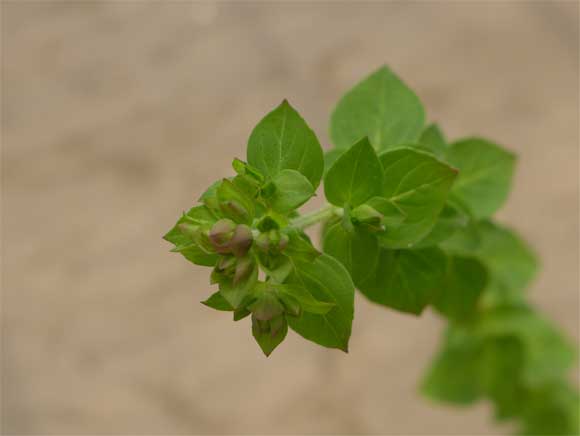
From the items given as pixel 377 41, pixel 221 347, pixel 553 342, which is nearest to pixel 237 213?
pixel 553 342

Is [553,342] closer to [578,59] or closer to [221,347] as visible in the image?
[221,347]

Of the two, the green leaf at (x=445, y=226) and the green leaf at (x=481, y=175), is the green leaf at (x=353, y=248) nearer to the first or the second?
the green leaf at (x=445, y=226)

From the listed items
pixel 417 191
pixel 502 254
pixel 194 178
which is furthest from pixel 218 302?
pixel 194 178

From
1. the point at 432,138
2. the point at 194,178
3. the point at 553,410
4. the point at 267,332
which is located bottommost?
the point at 553,410

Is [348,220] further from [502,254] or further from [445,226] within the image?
[502,254]

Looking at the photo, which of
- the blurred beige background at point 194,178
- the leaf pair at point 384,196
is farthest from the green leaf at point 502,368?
the leaf pair at point 384,196

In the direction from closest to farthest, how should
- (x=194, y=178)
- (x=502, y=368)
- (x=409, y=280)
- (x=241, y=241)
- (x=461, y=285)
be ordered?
1. (x=241, y=241)
2. (x=409, y=280)
3. (x=461, y=285)
4. (x=502, y=368)
5. (x=194, y=178)

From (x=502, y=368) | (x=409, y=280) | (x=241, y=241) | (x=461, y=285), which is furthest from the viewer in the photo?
(x=502, y=368)
